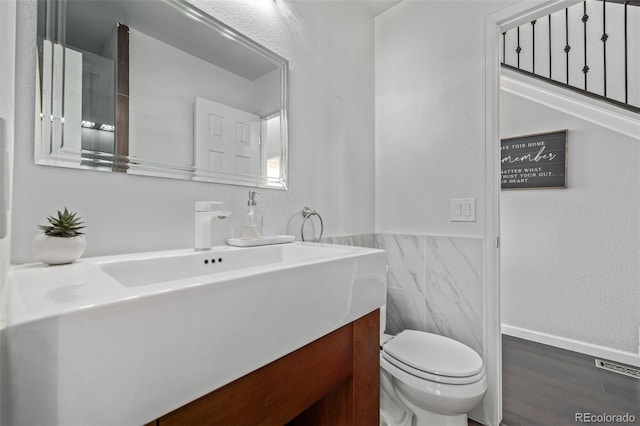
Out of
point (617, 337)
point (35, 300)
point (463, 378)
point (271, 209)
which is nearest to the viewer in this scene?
point (35, 300)

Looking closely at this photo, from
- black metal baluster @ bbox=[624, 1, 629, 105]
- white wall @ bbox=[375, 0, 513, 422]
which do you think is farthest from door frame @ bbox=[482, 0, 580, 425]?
black metal baluster @ bbox=[624, 1, 629, 105]

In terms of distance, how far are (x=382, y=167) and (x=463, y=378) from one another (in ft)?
4.05

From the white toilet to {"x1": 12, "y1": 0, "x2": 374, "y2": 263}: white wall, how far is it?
690 millimetres

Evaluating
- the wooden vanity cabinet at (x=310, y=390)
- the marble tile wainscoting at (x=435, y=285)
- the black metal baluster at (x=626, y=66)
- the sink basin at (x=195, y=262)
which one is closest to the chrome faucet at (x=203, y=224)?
the sink basin at (x=195, y=262)

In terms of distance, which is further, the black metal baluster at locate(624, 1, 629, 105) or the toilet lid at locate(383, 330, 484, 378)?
the black metal baluster at locate(624, 1, 629, 105)

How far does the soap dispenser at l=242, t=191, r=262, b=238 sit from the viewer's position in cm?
111

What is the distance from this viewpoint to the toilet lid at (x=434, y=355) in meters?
1.13

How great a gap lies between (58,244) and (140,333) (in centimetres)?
42

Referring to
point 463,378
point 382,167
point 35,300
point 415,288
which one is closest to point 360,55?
point 382,167

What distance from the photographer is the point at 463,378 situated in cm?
108

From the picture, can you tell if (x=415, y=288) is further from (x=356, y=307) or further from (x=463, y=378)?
(x=356, y=307)

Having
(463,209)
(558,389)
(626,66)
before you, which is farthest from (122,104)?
(626,66)

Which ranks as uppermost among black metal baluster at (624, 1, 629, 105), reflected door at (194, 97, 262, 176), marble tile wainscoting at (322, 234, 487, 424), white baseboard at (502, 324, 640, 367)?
black metal baluster at (624, 1, 629, 105)

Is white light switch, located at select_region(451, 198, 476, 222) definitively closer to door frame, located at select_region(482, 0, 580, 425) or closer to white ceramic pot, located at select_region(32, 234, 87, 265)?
door frame, located at select_region(482, 0, 580, 425)
